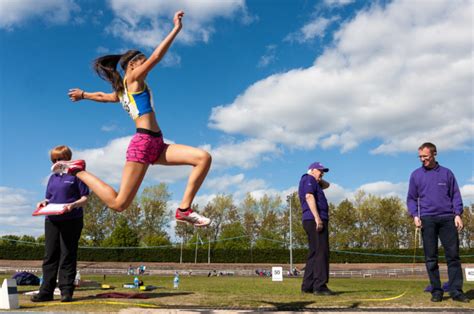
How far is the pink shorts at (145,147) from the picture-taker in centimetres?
537

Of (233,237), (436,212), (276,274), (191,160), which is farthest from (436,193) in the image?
(233,237)

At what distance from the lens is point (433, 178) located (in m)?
7.86

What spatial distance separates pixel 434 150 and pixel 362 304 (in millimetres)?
3080

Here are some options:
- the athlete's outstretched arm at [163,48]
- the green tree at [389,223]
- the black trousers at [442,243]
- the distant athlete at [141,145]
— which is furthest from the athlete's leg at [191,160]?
the green tree at [389,223]

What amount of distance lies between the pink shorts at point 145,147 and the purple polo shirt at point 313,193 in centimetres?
414

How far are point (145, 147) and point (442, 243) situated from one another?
527 cm

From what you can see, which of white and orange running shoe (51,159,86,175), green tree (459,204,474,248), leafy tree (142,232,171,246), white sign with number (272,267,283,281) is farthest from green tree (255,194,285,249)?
white and orange running shoe (51,159,86,175)

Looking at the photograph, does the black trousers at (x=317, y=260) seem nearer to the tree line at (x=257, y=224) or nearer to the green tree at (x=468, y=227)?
the tree line at (x=257, y=224)

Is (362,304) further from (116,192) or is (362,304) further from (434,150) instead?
(116,192)

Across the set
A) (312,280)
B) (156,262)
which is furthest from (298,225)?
(312,280)

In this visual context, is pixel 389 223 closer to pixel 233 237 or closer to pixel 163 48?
pixel 233 237

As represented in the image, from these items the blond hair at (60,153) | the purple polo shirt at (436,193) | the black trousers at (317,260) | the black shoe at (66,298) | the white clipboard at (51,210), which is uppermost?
the blond hair at (60,153)

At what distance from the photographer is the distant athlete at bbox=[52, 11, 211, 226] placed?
537cm

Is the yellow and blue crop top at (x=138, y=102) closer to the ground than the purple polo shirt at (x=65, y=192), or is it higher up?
higher up
